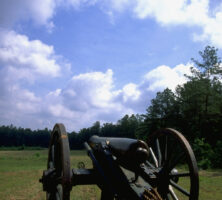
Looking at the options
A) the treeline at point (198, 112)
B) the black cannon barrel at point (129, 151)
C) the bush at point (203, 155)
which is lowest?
the bush at point (203, 155)

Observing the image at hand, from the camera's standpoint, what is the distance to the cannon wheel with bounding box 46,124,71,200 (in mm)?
3514

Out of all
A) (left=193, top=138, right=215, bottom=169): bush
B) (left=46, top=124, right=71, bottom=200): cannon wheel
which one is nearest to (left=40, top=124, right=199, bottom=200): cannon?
(left=46, top=124, right=71, bottom=200): cannon wheel

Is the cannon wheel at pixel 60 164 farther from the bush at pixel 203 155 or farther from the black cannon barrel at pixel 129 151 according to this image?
the bush at pixel 203 155

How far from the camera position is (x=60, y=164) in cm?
441

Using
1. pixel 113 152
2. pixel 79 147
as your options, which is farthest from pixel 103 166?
pixel 79 147

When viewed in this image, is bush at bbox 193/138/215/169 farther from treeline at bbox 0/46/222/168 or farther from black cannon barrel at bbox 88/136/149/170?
black cannon barrel at bbox 88/136/149/170

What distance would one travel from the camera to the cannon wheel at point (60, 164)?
3.51 metres

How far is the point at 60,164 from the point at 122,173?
3.31 feet

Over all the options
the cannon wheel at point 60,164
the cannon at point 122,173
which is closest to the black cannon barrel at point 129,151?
the cannon at point 122,173

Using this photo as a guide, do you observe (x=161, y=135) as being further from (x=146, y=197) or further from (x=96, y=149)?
(x=146, y=197)

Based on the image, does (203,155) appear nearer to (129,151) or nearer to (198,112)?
(198,112)

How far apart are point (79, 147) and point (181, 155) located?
8943cm

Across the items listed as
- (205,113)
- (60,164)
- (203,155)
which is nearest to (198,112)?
(205,113)

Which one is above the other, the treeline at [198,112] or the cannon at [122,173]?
the treeline at [198,112]
